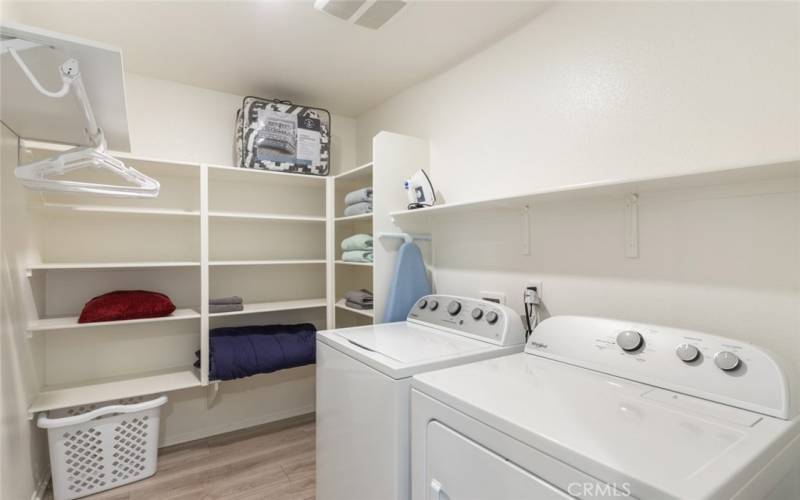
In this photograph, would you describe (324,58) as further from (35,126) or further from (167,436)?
(167,436)

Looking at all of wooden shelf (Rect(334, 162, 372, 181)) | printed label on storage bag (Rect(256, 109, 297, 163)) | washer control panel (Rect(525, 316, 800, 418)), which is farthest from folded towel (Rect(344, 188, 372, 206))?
washer control panel (Rect(525, 316, 800, 418))

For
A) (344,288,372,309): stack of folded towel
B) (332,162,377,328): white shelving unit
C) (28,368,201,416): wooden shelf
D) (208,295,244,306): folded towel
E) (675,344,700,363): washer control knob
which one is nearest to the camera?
(675,344,700,363): washer control knob

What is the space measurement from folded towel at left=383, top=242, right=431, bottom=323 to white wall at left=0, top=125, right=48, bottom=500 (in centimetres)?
167

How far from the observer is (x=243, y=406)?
9.18 feet

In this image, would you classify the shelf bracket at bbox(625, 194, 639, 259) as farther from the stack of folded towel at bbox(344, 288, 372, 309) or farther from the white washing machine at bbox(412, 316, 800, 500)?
the stack of folded towel at bbox(344, 288, 372, 309)

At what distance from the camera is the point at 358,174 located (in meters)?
2.63

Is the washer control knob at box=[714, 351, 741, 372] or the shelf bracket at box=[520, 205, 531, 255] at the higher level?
the shelf bracket at box=[520, 205, 531, 255]

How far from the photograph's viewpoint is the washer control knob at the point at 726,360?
1023 millimetres

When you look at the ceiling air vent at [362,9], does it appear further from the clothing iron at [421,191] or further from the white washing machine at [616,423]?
the white washing machine at [616,423]

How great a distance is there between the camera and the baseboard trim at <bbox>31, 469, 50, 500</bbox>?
193cm

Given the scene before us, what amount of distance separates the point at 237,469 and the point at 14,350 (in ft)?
4.20

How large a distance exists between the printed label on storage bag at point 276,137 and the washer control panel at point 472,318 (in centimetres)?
137

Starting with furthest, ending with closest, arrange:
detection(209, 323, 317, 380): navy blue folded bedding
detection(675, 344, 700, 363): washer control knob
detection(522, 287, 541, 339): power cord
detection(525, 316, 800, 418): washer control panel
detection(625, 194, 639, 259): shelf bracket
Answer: detection(209, 323, 317, 380): navy blue folded bedding → detection(522, 287, 541, 339): power cord → detection(625, 194, 639, 259): shelf bracket → detection(675, 344, 700, 363): washer control knob → detection(525, 316, 800, 418): washer control panel

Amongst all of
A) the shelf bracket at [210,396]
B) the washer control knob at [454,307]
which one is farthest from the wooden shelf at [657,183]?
the shelf bracket at [210,396]
